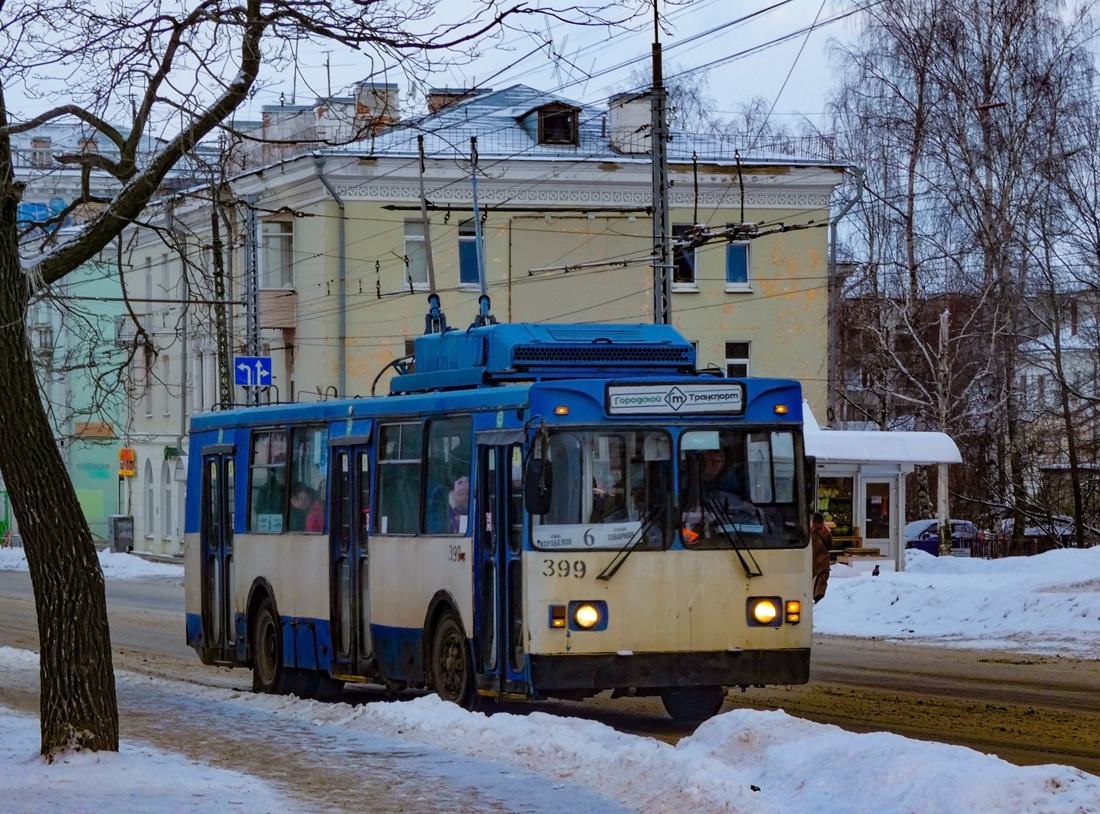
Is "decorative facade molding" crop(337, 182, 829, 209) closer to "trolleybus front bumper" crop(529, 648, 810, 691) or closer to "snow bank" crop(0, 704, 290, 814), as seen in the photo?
"trolleybus front bumper" crop(529, 648, 810, 691)

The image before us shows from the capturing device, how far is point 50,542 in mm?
10562

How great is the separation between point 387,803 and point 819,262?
1548 inches

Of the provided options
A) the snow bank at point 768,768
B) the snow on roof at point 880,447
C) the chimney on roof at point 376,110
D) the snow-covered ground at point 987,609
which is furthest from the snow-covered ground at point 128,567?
the chimney on roof at point 376,110

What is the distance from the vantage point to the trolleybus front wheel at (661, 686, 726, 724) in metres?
13.9

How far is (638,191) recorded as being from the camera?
153 ft

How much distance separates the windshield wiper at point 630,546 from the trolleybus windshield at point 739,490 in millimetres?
215

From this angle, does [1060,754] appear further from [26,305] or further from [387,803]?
[26,305]

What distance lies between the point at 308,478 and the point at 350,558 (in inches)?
45.2

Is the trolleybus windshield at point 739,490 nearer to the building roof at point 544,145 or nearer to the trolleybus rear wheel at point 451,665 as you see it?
the trolleybus rear wheel at point 451,665

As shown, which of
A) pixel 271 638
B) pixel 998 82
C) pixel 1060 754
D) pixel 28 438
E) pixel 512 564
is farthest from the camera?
pixel 998 82

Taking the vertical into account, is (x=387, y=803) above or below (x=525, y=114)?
below

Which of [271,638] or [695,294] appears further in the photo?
[695,294]

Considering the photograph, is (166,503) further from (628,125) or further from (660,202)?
(660,202)

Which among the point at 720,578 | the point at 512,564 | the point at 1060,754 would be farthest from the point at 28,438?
the point at 1060,754
